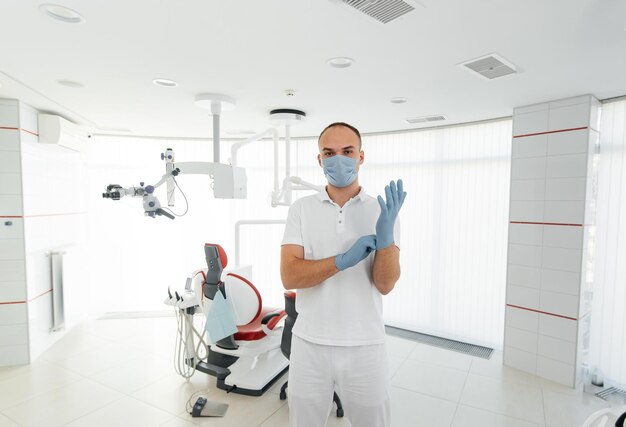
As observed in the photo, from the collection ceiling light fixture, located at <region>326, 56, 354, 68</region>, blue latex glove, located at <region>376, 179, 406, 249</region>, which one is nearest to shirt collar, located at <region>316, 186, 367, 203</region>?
blue latex glove, located at <region>376, 179, 406, 249</region>

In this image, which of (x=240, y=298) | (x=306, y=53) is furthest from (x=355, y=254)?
(x=240, y=298)

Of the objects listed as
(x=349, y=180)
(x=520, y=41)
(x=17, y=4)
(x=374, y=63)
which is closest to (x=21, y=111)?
(x=17, y=4)

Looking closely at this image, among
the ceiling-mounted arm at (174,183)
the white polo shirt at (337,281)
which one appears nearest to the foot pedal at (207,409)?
the ceiling-mounted arm at (174,183)

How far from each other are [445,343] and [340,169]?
326 centimetres

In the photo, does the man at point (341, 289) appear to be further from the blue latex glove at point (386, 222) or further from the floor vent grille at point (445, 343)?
the floor vent grille at point (445, 343)

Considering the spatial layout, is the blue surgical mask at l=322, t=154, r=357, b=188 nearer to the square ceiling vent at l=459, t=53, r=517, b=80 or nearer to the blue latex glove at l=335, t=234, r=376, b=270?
the blue latex glove at l=335, t=234, r=376, b=270

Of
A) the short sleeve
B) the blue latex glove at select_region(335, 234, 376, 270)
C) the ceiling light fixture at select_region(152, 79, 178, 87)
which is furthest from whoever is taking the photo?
the ceiling light fixture at select_region(152, 79, 178, 87)

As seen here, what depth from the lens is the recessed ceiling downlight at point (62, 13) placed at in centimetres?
157

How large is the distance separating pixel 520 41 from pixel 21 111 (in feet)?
13.0

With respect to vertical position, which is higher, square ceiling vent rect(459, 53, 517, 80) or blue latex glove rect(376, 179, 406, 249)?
square ceiling vent rect(459, 53, 517, 80)

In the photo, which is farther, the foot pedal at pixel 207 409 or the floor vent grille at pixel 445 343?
the floor vent grille at pixel 445 343

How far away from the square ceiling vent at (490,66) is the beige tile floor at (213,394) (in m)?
2.41

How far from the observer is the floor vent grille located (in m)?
3.59

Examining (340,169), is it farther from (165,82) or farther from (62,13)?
(165,82)
